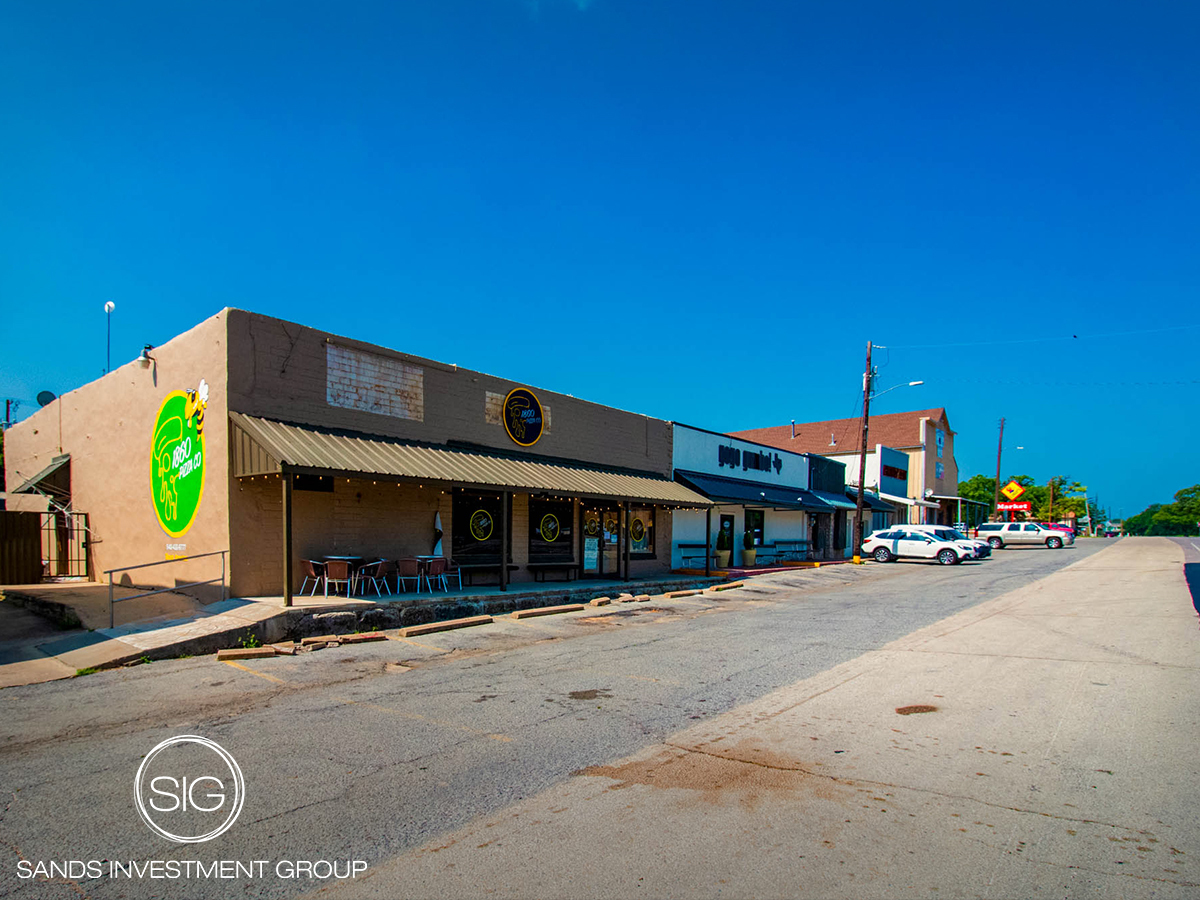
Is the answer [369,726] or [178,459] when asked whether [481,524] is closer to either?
[178,459]

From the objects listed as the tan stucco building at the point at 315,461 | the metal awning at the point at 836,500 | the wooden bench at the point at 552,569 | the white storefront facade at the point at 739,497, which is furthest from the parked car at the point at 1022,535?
the wooden bench at the point at 552,569

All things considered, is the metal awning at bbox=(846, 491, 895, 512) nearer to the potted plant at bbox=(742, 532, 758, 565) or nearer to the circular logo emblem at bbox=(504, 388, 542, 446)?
the potted plant at bbox=(742, 532, 758, 565)

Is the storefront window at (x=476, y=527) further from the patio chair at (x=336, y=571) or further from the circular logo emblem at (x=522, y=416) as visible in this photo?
the patio chair at (x=336, y=571)

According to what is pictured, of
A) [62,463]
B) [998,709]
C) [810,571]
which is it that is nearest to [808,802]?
[998,709]

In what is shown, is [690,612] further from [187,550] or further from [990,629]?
[187,550]

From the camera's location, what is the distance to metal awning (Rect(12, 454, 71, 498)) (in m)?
18.2

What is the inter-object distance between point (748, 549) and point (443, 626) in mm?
17953

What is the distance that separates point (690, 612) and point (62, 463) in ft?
54.5

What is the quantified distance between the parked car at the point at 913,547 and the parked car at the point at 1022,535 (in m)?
15.3

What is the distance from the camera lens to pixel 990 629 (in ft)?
40.4

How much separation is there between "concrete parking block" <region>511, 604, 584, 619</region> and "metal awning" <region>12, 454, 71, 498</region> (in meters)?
13.3

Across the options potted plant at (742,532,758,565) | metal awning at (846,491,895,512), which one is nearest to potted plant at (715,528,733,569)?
potted plant at (742,532,758,565)

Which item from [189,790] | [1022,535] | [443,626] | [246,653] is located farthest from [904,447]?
[189,790]

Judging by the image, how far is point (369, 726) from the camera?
6.45m
